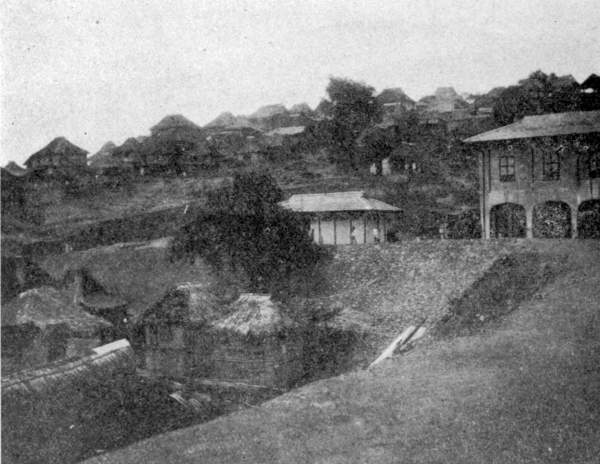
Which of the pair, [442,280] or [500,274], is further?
[442,280]

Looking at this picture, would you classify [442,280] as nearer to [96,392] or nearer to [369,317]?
[369,317]

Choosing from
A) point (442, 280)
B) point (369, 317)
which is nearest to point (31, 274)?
point (369, 317)

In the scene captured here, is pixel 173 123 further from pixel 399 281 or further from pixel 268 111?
pixel 399 281

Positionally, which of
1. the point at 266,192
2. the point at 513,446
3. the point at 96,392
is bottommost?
the point at 96,392

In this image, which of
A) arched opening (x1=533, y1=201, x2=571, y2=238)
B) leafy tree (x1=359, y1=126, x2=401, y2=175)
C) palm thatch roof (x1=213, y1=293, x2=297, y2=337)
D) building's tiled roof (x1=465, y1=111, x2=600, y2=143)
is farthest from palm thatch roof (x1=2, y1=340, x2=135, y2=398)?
leafy tree (x1=359, y1=126, x2=401, y2=175)

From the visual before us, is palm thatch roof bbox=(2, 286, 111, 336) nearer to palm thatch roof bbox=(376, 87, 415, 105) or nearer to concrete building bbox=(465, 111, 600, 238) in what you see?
concrete building bbox=(465, 111, 600, 238)

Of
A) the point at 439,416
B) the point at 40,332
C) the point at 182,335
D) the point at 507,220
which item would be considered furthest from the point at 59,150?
the point at 439,416

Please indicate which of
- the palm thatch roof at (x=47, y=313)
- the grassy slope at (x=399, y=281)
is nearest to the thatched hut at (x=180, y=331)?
the palm thatch roof at (x=47, y=313)
